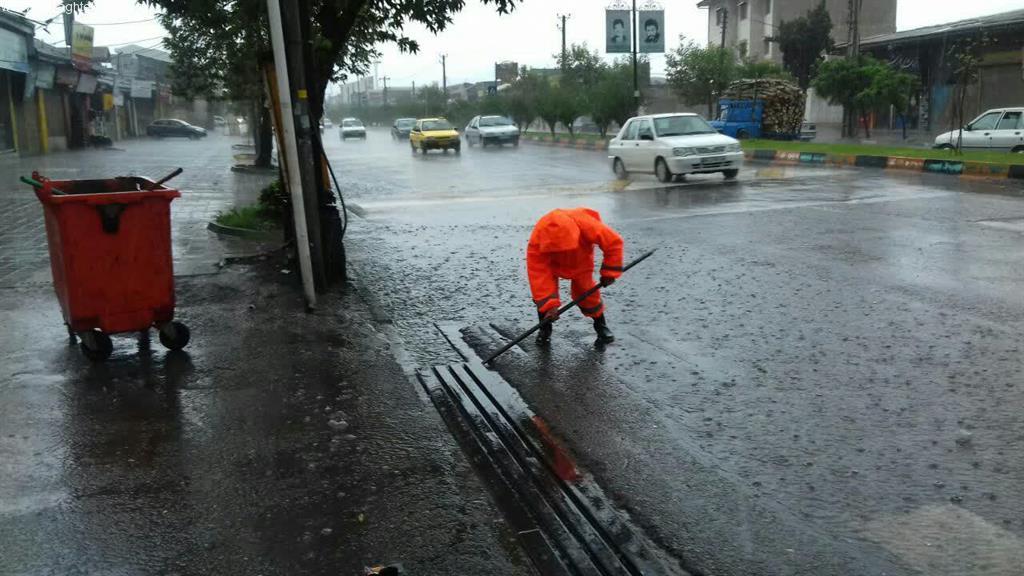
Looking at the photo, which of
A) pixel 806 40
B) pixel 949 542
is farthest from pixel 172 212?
pixel 806 40

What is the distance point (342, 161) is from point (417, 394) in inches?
1144

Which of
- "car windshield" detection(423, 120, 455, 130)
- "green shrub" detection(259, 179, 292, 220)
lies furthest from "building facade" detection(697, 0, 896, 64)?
"green shrub" detection(259, 179, 292, 220)

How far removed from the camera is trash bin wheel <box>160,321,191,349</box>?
6468 millimetres

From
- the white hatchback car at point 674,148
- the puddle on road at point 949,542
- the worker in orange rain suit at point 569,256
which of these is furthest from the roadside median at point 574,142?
the puddle on road at point 949,542

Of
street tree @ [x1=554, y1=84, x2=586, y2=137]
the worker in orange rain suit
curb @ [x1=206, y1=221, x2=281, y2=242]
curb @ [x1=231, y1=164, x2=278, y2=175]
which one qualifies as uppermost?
street tree @ [x1=554, y1=84, x2=586, y2=137]

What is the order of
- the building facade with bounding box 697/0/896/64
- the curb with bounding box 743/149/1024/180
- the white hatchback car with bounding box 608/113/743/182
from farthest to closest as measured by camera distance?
the building facade with bounding box 697/0/896/64 → the white hatchback car with bounding box 608/113/743/182 → the curb with bounding box 743/149/1024/180

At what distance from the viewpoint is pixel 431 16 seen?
385 inches

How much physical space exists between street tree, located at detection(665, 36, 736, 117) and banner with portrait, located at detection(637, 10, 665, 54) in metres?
5.82

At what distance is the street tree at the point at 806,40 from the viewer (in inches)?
1873

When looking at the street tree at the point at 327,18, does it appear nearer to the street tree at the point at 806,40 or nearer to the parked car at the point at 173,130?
the street tree at the point at 806,40

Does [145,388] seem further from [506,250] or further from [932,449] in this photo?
[506,250]

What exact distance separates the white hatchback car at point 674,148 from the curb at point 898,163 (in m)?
4.41

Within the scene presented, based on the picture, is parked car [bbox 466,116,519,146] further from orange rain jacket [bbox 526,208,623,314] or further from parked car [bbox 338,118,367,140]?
orange rain jacket [bbox 526,208,623,314]

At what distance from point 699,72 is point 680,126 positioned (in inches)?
992
